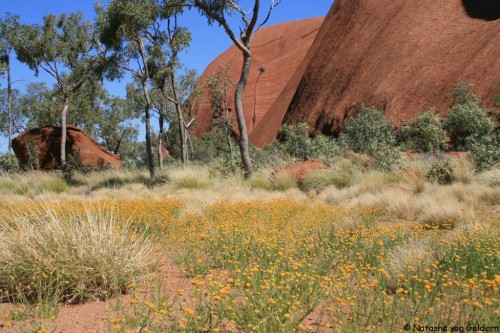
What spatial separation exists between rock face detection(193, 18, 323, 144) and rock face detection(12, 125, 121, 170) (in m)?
22.5

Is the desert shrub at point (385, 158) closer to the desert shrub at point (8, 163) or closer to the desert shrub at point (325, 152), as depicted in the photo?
the desert shrub at point (325, 152)

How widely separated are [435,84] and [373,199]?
1617 centimetres

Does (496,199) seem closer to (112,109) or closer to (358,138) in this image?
(358,138)

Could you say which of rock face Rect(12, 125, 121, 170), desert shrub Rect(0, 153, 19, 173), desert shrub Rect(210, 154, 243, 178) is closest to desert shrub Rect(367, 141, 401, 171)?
desert shrub Rect(210, 154, 243, 178)

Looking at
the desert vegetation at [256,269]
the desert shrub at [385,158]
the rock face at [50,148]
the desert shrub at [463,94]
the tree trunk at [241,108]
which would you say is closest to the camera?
the desert vegetation at [256,269]

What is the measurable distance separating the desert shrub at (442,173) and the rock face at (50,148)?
71.6 ft

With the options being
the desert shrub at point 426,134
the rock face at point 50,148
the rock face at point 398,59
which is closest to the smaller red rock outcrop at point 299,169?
the desert shrub at point 426,134

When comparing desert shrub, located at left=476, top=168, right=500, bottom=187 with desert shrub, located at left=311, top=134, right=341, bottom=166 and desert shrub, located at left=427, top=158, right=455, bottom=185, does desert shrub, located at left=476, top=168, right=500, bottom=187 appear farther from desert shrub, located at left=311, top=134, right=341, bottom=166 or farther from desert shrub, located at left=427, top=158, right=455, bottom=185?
desert shrub, located at left=311, top=134, right=341, bottom=166

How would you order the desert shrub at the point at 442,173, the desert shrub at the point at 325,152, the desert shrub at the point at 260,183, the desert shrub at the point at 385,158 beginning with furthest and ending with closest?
1. the desert shrub at the point at 325,152
2. the desert shrub at the point at 260,183
3. the desert shrub at the point at 385,158
4. the desert shrub at the point at 442,173

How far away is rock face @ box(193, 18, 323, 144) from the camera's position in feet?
198

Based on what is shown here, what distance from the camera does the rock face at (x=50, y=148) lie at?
97.2ft

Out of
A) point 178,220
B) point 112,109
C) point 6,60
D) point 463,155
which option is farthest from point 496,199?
point 112,109

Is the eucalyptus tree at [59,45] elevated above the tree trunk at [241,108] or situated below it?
above

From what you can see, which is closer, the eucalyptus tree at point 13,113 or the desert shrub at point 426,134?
the desert shrub at point 426,134
